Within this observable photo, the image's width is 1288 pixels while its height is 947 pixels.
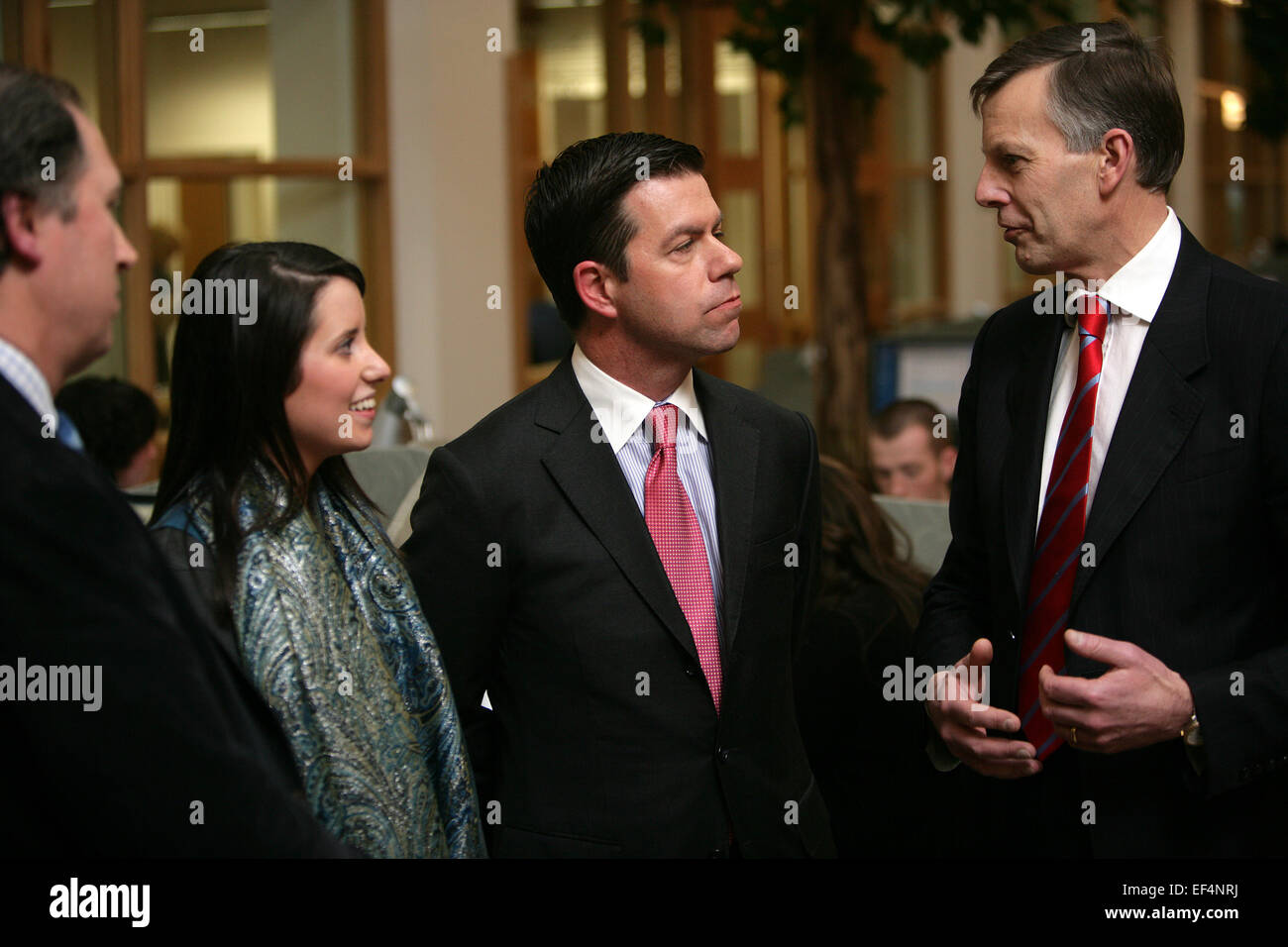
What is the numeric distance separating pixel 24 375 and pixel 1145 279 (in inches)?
52.6

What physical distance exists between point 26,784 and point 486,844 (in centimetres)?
100

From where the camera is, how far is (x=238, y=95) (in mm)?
6039

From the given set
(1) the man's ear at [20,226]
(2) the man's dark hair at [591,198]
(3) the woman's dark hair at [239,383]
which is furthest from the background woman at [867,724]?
(1) the man's ear at [20,226]

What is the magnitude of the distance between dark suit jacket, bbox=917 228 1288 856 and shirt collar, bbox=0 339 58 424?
121 centimetres

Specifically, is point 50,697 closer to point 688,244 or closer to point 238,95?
point 688,244

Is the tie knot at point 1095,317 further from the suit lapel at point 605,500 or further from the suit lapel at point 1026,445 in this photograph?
the suit lapel at point 605,500

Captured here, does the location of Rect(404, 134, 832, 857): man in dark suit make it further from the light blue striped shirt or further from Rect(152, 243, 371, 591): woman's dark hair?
Rect(152, 243, 371, 591): woman's dark hair

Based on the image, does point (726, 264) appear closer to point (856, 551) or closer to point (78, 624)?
point (856, 551)

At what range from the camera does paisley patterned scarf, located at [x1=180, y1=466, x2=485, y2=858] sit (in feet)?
5.33

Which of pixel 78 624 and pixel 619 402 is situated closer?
pixel 78 624

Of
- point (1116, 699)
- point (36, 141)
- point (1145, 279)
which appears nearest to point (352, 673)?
point (36, 141)

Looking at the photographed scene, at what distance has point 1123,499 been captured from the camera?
174cm

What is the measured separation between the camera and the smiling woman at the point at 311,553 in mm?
1632

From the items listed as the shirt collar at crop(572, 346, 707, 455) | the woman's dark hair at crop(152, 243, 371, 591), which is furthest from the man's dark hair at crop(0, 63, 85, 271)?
the shirt collar at crop(572, 346, 707, 455)
